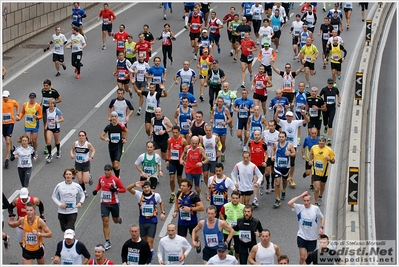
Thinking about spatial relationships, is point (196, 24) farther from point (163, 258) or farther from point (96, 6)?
point (163, 258)

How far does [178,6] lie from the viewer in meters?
39.0

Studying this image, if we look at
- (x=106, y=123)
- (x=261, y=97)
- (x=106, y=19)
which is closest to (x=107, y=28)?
Answer: (x=106, y=19)

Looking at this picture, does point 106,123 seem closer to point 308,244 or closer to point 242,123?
point 242,123

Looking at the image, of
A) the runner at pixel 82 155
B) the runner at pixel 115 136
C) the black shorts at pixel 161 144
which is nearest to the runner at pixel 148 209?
the runner at pixel 82 155

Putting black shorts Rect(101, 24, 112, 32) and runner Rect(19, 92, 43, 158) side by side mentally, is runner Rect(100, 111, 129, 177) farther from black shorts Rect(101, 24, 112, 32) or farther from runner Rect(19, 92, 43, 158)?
black shorts Rect(101, 24, 112, 32)

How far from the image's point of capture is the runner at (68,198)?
16641mm

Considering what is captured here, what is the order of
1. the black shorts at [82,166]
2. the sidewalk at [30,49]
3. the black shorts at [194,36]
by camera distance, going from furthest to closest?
the black shorts at [194,36]
the sidewalk at [30,49]
the black shorts at [82,166]

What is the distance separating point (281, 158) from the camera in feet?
62.0

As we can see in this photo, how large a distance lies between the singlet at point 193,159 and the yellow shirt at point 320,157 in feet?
7.60

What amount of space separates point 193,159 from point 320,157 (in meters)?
2.56

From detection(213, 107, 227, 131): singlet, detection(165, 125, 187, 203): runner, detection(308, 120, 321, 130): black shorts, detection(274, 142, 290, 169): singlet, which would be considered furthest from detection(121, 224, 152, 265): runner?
detection(308, 120, 321, 130): black shorts

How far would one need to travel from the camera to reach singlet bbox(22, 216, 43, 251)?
15.5 meters

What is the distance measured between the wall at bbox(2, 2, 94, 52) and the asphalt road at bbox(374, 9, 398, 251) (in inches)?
490

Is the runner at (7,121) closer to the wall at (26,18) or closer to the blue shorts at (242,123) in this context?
the blue shorts at (242,123)
